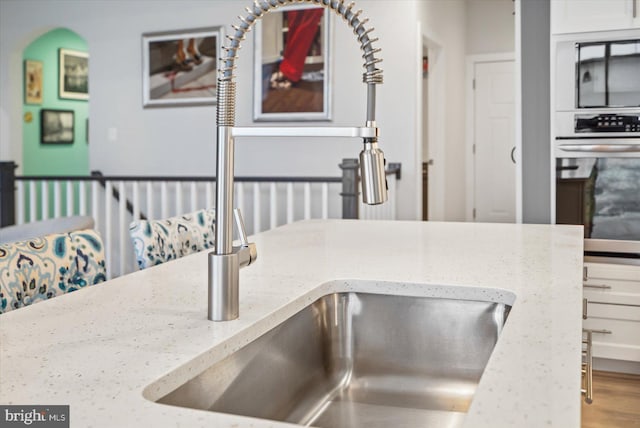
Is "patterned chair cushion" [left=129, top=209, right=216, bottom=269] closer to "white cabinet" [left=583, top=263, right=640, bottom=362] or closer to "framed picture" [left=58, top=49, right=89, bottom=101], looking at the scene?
"white cabinet" [left=583, top=263, right=640, bottom=362]

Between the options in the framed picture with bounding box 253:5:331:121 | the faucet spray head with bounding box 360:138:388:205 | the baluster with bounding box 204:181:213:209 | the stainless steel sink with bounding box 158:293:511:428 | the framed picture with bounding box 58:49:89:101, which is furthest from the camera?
the framed picture with bounding box 58:49:89:101

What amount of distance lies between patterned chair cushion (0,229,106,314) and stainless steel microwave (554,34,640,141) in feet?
8.69

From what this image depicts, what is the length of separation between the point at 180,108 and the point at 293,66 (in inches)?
45.1

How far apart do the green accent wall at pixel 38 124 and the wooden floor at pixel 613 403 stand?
5.95 metres

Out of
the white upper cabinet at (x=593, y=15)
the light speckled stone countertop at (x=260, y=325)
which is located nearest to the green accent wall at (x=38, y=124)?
the white upper cabinet at (x=593, y=15)

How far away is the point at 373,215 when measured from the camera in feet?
13.5

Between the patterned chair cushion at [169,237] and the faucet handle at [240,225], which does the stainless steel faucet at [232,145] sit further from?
the patterned chair cushion at [169,237]

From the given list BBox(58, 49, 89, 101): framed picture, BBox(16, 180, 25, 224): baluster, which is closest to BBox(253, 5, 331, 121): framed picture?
BBox(16, 180, 25, 224): baluster

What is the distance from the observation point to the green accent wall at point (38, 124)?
710cm

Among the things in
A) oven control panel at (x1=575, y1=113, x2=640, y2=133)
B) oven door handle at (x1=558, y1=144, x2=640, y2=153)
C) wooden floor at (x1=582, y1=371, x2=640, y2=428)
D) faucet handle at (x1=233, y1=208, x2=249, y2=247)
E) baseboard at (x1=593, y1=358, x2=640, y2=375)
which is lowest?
wooden floor at (x1=582, y1=371, x2=640, y2=428)

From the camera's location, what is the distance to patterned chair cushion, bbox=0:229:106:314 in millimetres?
1181

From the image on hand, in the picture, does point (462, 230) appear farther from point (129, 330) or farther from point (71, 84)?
point (71, 84)

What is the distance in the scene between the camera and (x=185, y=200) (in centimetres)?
551

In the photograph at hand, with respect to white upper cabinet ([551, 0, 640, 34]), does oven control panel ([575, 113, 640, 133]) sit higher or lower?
lower
